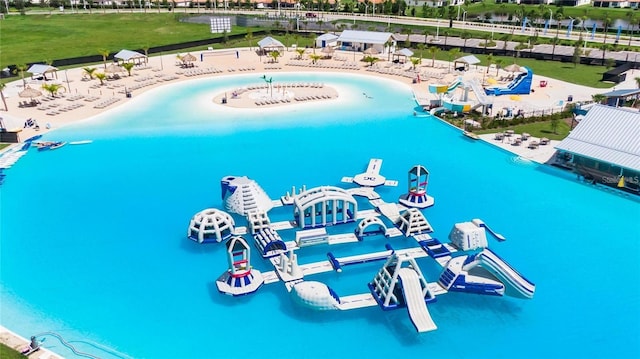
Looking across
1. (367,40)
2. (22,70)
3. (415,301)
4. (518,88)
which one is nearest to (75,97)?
(22,70)

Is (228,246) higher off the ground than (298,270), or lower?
higher

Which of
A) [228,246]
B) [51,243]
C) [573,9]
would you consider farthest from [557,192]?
[573,9]

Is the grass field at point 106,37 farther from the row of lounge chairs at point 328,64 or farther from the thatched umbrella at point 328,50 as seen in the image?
the row of lounge chairs at point 328,64

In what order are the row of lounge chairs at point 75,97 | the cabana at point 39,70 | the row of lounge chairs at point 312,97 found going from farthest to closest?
the cabana at point 39,70 < the row of lounge chairs at point 312,97 < the row of lounge chairs at point 75,97

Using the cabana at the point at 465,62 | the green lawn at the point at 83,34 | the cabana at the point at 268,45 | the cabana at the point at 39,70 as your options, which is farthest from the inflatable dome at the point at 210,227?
the green lawn at the point at 83,34

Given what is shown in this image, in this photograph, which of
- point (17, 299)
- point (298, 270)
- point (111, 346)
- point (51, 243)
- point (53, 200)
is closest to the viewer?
point (111, 346)

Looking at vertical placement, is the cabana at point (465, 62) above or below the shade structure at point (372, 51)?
below

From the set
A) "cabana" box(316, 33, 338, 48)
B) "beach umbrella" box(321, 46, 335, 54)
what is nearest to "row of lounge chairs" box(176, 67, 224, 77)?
"beach umbrella" box(321, 46, 335, 54)

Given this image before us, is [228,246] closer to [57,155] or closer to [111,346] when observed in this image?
[111,346]
